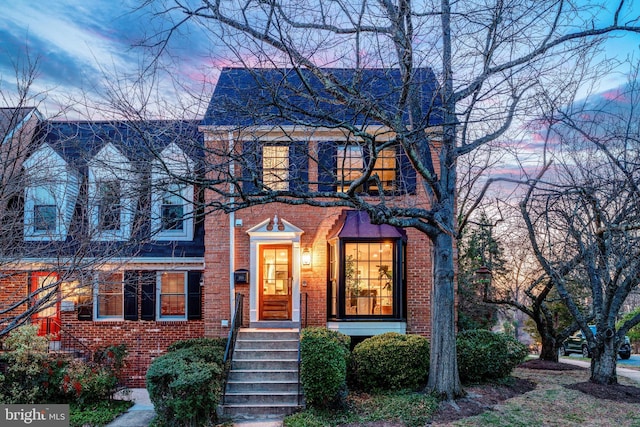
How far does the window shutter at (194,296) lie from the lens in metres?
13.8

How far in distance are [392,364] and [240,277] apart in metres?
4.33

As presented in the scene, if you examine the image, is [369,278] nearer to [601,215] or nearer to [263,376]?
[263,376]

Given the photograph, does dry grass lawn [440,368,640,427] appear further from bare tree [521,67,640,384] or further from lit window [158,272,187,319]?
lit window [158,272,187,319]

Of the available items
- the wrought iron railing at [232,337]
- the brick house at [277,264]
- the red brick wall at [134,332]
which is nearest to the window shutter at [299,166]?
the brick house at [277,264]

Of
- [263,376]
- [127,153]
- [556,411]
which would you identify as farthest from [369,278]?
[127,153]

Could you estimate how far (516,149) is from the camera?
9.50m

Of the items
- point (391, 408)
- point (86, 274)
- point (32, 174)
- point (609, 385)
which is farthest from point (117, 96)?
point (609, 385)

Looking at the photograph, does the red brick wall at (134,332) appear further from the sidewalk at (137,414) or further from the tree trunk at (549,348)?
the tree trunk at (549,348)

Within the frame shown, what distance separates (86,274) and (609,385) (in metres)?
Answer: 10.2

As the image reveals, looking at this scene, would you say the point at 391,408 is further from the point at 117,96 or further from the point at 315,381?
the point at 117,96

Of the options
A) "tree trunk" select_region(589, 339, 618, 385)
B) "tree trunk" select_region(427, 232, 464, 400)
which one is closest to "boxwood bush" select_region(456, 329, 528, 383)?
"tree trunk" select_region(427, 232, 464, 400)

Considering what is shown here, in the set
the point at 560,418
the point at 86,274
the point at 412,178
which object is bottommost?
the point at 560,418

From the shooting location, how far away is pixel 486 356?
10.7 m

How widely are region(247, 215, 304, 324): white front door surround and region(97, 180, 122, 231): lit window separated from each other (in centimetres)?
440
